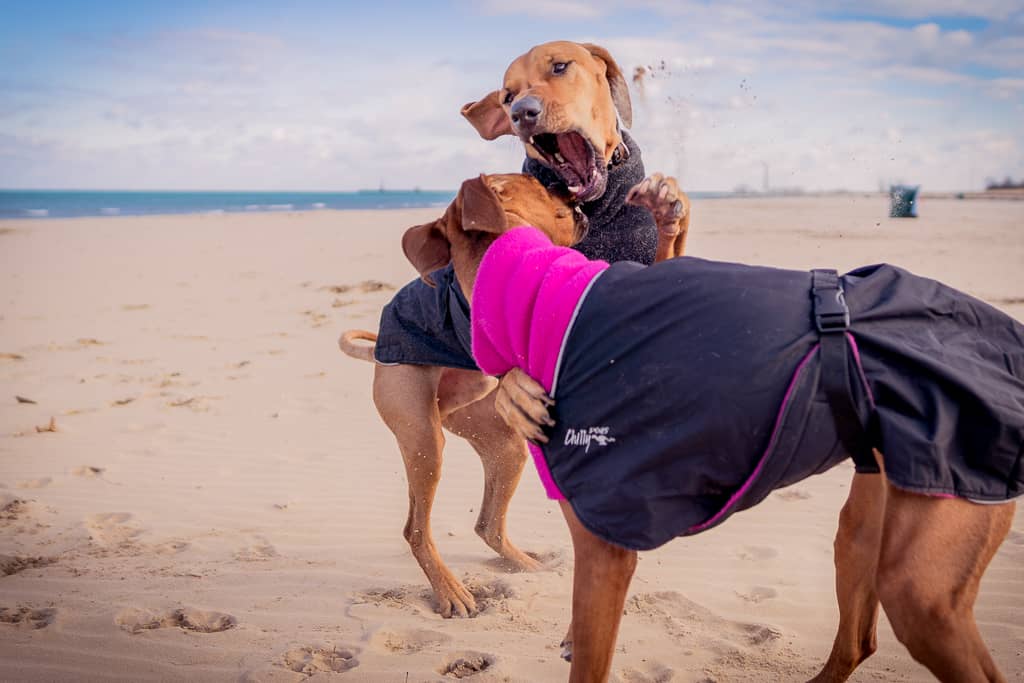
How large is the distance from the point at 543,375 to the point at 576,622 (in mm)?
569

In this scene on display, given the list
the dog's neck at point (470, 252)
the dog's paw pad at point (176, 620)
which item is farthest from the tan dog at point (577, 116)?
the dog's paw pad at point (176, 620)

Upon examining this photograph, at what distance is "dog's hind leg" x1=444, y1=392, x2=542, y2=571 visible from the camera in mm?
3848

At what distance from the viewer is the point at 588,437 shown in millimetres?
1915

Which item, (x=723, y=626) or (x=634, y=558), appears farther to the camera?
(x=723, y=626)

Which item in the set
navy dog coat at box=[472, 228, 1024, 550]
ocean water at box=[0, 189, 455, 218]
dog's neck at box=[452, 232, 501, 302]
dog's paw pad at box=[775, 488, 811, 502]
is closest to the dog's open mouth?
dog's neck at box=[452, 232, 501, 302]

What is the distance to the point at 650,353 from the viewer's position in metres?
1.84

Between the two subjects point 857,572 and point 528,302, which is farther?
point 857,572

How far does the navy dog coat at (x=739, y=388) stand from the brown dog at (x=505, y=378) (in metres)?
0.30

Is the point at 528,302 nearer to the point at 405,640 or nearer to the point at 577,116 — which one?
the point at 577,116

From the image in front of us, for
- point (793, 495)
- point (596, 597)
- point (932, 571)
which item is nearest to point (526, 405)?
point (596, 597)

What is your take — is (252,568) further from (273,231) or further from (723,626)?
(273,231)

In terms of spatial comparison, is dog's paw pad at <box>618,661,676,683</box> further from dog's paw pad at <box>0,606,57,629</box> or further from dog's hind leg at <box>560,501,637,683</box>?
Answer: dog's paw pad at <box>0,606,57,629</box>

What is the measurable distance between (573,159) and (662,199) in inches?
12.9

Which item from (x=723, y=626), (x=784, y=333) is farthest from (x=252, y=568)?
(x=784, y=333)
